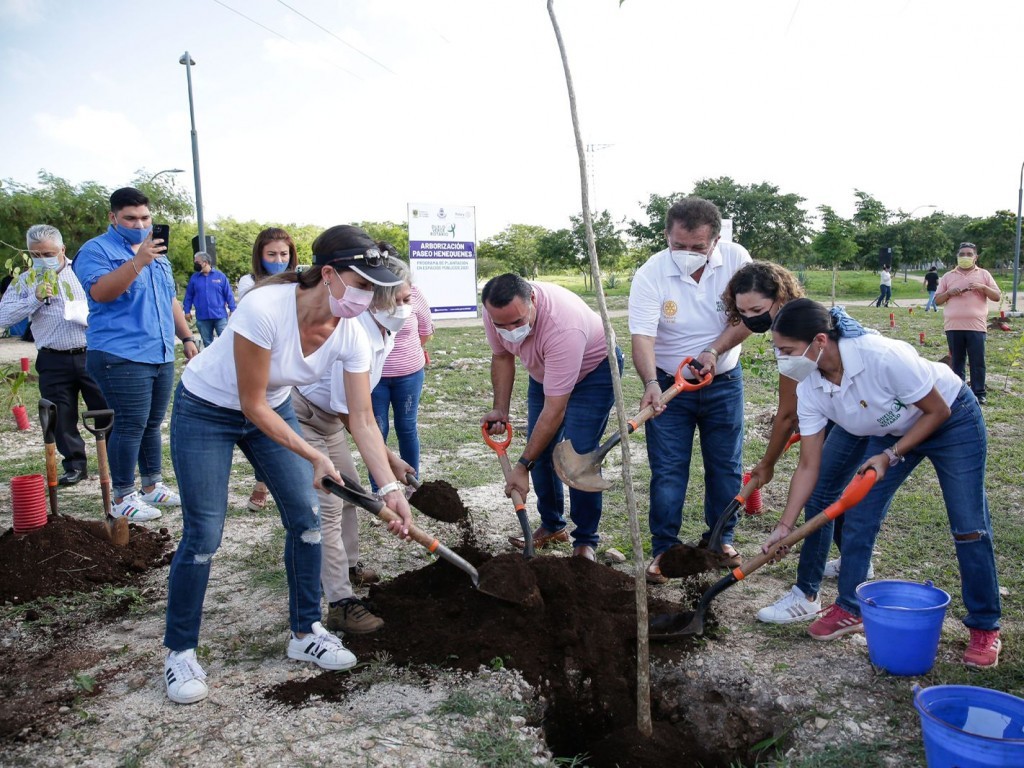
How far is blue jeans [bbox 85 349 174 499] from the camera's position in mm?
4418

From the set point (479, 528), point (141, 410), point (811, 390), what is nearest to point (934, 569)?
point (811, 390)

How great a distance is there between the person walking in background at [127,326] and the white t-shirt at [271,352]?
73.6 inches

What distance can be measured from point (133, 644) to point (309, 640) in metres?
0.88

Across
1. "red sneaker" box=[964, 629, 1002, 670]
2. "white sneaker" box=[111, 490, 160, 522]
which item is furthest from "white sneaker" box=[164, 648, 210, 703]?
"red sneaker" box=[964, 629, 1002, 670]

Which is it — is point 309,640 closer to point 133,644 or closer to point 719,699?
point 133,644

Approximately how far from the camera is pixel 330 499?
3.32m

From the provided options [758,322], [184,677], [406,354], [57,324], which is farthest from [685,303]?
[57,324]

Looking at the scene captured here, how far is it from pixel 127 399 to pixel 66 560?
0.97m

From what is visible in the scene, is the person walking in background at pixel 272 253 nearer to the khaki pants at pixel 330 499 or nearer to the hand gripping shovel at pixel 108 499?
the hand gripping shovel at pixel 108 499

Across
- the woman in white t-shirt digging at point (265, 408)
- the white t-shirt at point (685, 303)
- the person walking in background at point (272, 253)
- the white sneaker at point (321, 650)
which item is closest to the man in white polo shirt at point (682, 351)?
the white t-shirt at point (685, 303)

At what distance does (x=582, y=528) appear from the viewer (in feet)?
13.4

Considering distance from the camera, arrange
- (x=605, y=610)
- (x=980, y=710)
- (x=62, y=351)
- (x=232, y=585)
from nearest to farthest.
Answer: (x=980, y=710), (x=605, y=610), (x=232, y=585), (x=62, y=351)

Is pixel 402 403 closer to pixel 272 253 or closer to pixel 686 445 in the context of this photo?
pixel 272 253

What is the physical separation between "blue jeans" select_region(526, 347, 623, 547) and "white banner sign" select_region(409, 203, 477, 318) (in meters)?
12.4
